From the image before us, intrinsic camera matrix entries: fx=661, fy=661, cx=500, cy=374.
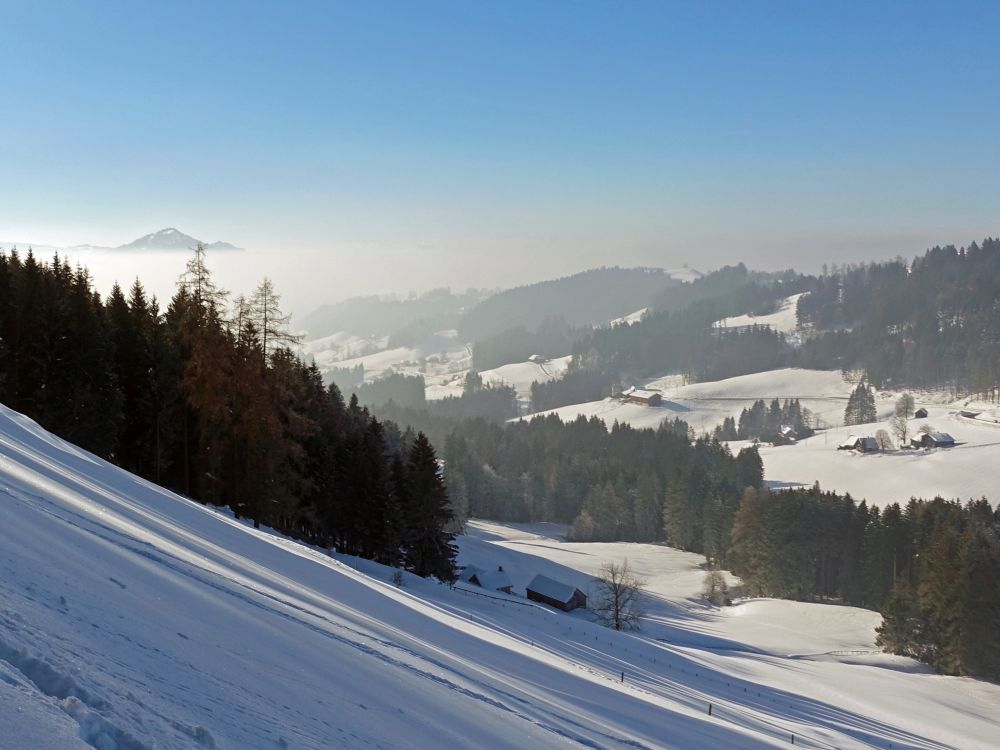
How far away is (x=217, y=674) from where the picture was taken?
610 cm

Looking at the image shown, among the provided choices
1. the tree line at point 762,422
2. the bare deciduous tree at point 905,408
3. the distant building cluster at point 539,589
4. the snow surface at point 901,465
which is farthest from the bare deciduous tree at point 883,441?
the distant building cluster at point 539,589

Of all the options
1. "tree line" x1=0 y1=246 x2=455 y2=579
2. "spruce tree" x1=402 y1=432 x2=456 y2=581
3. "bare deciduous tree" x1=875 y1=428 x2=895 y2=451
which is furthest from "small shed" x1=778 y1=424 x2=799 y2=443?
"spruce tree" x1=402 y1=432 x2=456 y2=581

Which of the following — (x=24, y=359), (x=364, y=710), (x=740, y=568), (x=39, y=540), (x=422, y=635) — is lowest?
(x=740, y=568)

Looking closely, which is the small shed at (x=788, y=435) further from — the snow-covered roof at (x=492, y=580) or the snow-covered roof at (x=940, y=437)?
the snow-covered roof at (x=492, y=580)

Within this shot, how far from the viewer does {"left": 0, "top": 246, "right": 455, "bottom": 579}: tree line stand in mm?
31172

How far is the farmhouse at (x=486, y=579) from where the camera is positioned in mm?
55188

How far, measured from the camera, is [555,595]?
55625 millimetres

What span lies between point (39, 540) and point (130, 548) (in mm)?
1935

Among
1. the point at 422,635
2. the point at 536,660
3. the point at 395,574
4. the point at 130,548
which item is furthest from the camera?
the point at 395,574

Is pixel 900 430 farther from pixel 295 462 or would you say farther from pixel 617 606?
pixel 295 462

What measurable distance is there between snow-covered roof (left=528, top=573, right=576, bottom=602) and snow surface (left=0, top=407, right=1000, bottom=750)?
97.8ft

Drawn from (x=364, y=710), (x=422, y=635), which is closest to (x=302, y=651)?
(x=364, y=710)

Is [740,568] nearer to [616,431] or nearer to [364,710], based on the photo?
[616,431]

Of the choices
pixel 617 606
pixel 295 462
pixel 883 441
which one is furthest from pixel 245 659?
pixel 883 441
